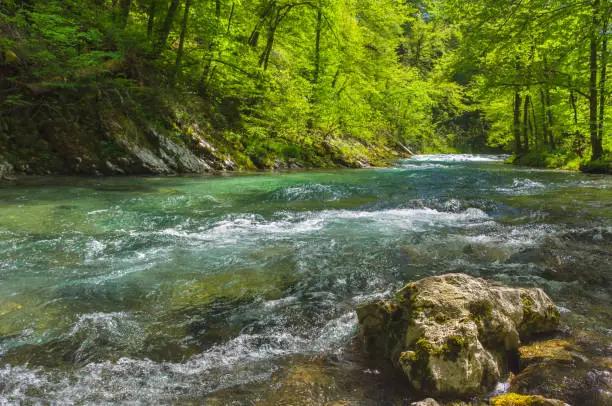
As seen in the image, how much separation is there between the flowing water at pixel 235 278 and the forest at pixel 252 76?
3.26 m

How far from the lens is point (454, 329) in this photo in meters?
2.42

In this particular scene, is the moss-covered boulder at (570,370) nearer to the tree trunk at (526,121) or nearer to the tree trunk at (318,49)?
the tree trunk at (318,49)

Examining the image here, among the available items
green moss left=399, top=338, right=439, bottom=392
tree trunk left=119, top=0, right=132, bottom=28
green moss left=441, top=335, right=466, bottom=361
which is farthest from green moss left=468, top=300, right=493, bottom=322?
tree trunk left=119, top=0, right=132, bottom=28

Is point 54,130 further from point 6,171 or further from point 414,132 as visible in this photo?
point 414,132

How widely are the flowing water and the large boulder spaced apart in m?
0.23

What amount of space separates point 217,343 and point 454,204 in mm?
6670

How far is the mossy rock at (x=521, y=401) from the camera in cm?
193

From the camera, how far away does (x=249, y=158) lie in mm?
16547

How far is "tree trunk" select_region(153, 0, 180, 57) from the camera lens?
14.6 m

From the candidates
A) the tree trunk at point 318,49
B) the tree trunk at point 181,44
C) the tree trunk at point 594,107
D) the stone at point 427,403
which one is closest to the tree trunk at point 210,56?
the tree trunk at point 181,44

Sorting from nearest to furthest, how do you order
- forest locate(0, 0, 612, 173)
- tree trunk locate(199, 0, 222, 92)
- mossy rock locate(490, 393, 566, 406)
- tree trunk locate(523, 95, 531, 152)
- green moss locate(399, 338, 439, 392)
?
mossy rock locate(490, 393, 566, 406) < green moss locate(399, 338, 439, 392) < forest locate(0, 0, 612, 173) < tree trunk locate(199, 0, 222, 92) < tree trunk locate(523, 95, 531, 152)

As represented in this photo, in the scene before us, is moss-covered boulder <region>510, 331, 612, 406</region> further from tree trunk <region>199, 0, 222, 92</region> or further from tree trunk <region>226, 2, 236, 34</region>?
tree trunk <region>226, 2, 236, 34</region>

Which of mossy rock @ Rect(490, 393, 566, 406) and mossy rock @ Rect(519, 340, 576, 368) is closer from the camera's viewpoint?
mossy rock @ Rect(490, 393, 566, 406)

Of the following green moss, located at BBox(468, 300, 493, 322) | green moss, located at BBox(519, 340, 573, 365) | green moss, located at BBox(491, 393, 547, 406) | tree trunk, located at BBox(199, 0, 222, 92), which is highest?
tree trunk, located at BBox(199, 0, 222, 92)
